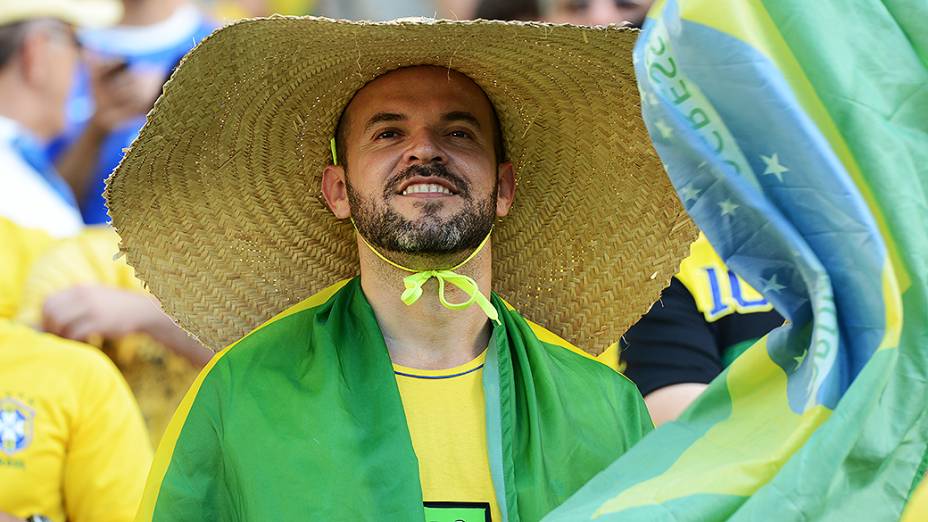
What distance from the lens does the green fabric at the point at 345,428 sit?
2.72 metres

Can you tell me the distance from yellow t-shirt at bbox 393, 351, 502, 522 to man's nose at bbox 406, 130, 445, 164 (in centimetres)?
43

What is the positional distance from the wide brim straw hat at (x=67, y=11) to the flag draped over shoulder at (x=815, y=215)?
10.8ft

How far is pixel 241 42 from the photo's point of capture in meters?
2.99

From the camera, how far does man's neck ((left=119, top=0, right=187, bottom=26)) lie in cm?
496

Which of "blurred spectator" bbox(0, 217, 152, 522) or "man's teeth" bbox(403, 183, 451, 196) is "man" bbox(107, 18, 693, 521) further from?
"blurred spectator" bbox(0, 217, 152, 522)

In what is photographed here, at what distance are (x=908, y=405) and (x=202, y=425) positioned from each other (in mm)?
1438

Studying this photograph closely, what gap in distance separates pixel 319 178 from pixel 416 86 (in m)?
0.38

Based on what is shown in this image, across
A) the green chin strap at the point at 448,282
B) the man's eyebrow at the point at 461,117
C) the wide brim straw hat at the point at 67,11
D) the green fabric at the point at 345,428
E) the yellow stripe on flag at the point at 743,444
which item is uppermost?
the wide brim straw hat at the point at 67,11

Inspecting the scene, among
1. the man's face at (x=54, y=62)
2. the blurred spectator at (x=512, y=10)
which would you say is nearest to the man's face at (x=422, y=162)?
the blurred spectator at (x=512, y=10)

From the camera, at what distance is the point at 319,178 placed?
342cm

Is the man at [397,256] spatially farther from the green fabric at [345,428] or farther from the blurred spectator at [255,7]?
the blurred spectator at [255,7]

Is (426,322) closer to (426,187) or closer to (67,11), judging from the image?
(426,187)

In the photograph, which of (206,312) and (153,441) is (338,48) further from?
(153,441)

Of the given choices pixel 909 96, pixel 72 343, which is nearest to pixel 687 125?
pixel 909 96
